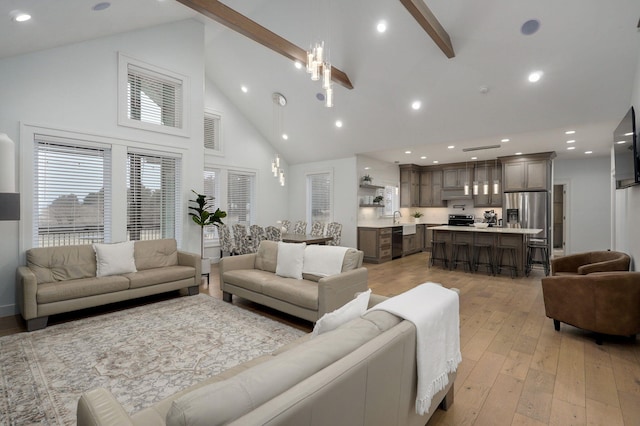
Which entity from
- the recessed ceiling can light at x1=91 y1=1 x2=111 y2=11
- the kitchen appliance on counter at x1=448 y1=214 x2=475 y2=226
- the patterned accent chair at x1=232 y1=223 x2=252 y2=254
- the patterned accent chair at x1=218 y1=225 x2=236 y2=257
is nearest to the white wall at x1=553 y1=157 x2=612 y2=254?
the kitchen appliance on counter at x1=448 y1=214 x2=475 y2=226

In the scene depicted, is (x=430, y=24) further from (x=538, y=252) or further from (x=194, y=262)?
(x=538, y=252)

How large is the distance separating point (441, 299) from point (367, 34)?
4.60 meters

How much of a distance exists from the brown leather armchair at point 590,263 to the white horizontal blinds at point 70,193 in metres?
6.92

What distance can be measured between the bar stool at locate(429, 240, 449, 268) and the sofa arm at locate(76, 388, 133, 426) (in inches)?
271

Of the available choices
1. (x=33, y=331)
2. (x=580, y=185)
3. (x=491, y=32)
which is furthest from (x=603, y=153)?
(x=33, y=331)

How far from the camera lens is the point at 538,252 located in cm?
686

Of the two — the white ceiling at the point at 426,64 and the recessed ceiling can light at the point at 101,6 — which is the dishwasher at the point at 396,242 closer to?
the white ceiling at the point at 426,64

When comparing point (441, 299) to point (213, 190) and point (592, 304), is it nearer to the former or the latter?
point (592, 304)

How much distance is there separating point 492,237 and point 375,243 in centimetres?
257

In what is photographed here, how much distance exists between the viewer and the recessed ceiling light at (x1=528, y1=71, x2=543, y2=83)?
172 inches

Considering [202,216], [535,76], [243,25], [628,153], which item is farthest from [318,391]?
[535,76]

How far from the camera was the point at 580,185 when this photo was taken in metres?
8.12

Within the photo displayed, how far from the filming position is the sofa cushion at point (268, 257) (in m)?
4.37

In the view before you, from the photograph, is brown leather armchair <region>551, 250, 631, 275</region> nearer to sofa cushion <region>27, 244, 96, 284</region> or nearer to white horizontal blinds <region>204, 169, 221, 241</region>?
sofa cushion <region>27, 244, 96, 284</region>
